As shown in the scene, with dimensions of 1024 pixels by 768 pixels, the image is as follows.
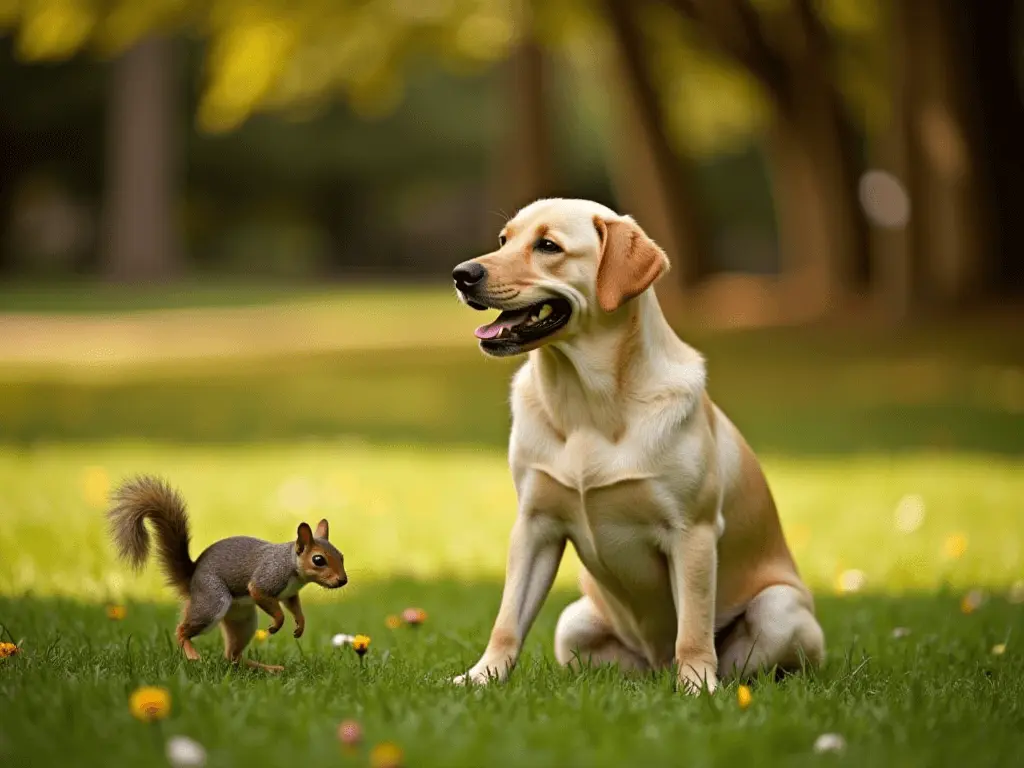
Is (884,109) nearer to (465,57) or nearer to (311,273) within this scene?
(465,57)

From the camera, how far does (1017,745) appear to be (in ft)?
12.8

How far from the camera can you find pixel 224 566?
14.5ft

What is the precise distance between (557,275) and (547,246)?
0.11m

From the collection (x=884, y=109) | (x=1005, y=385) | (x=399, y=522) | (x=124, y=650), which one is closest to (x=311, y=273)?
(x=884, y=109)

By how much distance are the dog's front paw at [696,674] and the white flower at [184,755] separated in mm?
1685

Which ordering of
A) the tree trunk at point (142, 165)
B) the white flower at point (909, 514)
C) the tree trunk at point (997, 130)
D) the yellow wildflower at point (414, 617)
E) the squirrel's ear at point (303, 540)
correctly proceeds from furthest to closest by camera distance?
the tree trunk at point (142, 165)
the tree trunk at point (997, 130)
the white flower at point (909, 514)
the yellow wildflower at point (414, 617)
the squirrel's ear at point (303, 540)

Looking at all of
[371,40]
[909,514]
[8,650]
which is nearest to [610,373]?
[8,650]

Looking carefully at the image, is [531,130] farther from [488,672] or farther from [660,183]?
[488,672]

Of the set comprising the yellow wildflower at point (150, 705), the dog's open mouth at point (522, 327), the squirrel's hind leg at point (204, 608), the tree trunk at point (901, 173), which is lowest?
the yellow wildflower at point (150, 705)

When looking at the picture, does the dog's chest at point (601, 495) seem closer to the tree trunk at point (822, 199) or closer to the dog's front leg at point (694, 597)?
the dog's front leg at point (694, 597)

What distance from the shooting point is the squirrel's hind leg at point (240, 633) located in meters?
4.52

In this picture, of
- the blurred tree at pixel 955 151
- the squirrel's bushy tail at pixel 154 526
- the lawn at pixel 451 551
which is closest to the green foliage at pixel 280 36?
the lawn at pixel 451 551

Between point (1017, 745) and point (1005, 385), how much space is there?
1146 cm

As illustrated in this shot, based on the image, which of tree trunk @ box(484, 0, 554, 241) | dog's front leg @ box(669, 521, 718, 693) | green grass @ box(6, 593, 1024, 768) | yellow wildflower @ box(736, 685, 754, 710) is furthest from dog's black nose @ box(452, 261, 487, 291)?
tree trunk @ box(484, 0, 554, 241)
